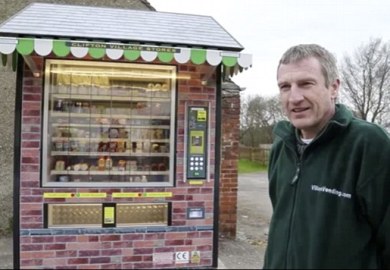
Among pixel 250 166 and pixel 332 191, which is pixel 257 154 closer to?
pixel 250 166

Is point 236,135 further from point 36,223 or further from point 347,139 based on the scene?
point 347,139

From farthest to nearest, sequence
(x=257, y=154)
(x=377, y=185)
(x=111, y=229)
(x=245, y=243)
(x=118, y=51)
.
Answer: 1. (x=257, y=154)
2. (x=245, y=243)
3. (x=111, y=229)
4. (x=118, y=51)
5. (x=377, y=185)

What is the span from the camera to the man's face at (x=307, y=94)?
1.51 m

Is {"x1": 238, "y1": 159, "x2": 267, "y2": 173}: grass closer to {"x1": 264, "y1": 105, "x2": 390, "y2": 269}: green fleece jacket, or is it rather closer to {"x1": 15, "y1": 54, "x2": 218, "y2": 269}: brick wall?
{"x1": 15, "y1": 54, "x2": 218, "y2": 269}: brick wall

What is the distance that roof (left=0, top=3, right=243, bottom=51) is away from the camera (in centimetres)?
382

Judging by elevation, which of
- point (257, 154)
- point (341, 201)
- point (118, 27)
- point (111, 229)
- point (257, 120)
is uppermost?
point (118, 27)

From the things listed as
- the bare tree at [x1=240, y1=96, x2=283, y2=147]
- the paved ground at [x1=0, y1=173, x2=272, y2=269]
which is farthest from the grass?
the paved ground at [x1=0, y1=173, x2=272, y2=269]

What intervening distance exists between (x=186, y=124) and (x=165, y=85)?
52 cm

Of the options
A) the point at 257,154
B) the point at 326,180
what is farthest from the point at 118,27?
the point at 257,154

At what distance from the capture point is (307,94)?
151 cm

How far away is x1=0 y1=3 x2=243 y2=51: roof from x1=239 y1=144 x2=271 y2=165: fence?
17.3m

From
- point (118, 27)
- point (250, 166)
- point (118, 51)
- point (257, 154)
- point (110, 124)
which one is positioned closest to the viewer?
point (118, 51)

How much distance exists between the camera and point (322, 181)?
4.91ft

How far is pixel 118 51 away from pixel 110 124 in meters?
1.08
